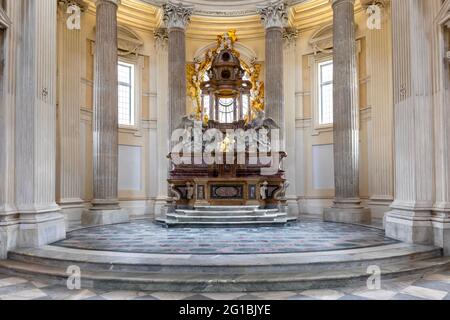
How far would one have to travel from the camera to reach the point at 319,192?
14.6 meters

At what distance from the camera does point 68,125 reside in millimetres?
11469

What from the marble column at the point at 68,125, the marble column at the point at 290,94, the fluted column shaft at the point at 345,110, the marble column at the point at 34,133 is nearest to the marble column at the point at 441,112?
the fluted column shaft at the point at 345,110

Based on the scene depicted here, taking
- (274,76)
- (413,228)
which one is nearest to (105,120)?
(274,76)

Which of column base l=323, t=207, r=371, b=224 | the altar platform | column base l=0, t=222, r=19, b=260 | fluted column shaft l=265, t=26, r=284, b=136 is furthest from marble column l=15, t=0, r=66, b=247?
fluted column shaft l=265, t=26, r=284, b=136

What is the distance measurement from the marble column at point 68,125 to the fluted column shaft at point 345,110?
7.91m

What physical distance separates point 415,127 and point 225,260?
4.31m

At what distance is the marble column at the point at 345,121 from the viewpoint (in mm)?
10977

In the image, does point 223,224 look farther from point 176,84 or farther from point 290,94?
point 290,94

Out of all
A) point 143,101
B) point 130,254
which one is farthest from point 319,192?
point 130,254

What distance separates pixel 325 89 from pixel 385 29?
346 cm

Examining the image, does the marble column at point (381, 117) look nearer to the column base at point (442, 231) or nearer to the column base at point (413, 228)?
the column base at point (413, 228)

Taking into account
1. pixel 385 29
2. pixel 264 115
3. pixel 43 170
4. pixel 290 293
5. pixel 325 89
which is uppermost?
pixel 385 29
